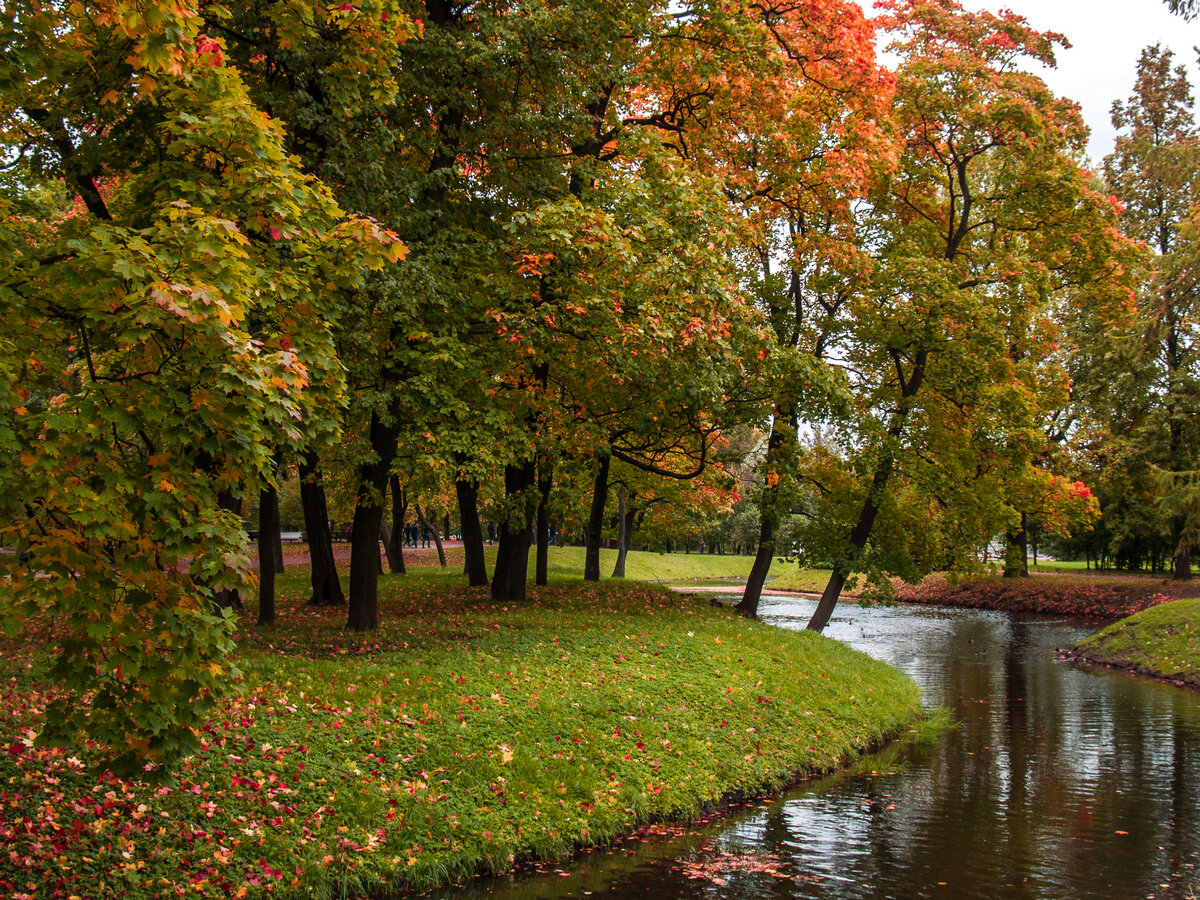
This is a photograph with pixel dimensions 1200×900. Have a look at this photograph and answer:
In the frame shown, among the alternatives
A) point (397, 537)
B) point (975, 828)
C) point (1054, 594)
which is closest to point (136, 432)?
point (975, 828)

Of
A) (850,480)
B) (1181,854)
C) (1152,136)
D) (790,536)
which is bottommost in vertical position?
(1181,854)

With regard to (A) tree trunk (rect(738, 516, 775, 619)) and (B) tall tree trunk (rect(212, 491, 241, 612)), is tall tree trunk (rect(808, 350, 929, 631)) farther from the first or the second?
(B) tall tree trunk (rect(212, 491, 241, 612))

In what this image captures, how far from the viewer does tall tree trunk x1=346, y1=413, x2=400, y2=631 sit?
13.7 m

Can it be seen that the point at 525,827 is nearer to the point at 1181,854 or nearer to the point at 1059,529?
the point at 1181,854

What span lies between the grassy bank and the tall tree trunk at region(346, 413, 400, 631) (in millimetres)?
18819

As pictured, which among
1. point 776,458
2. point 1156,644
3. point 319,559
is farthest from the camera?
point 1156,644

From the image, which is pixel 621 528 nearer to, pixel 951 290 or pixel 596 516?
pixel 596 516

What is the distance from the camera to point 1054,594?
1455 inches

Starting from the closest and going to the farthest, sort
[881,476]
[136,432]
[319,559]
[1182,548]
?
1. [136,432]
2. [319,559]
3. [881,476]
4. [1182,548]

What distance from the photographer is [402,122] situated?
13.8 metres

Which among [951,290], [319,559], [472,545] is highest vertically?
[951,290]

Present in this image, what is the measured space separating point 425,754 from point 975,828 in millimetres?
6582

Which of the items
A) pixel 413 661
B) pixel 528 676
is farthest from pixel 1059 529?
pixel 413 661

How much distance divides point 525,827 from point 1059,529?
1907cm
